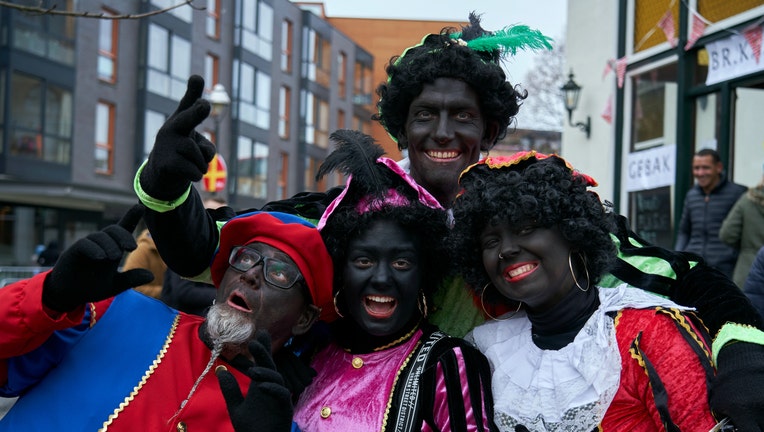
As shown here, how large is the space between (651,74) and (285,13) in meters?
24.0

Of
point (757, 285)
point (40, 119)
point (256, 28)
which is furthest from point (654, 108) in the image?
point (256, 28)

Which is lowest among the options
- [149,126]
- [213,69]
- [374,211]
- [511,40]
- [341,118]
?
[374,211]

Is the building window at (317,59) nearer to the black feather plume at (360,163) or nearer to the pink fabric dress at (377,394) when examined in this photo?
the black feather plume at (360,163)

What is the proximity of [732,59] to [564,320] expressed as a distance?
6.08 m

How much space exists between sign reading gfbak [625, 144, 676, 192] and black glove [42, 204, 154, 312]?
24.6 ft

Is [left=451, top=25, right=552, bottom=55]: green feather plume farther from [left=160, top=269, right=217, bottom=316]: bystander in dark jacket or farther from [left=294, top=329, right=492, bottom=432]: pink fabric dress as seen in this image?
[left=160, top=269, right=217, bottom=316]: bystander in dark jacket

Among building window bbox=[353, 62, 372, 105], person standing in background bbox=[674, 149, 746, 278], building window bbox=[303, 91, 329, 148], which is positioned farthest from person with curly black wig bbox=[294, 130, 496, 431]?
building window bbox=[353, 62, 372, 105]

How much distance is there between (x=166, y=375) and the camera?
8.33 ft

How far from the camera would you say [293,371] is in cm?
267

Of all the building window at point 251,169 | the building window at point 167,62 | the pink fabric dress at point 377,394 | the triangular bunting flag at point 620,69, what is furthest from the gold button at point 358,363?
the building window at point 251,169

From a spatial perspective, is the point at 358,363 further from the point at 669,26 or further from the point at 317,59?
the point at 317,59

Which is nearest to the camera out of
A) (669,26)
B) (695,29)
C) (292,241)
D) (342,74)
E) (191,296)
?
(292,241)

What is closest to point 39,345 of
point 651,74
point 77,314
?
point 77,314

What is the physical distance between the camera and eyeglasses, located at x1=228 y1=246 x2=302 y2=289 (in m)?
2.63
